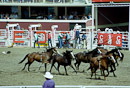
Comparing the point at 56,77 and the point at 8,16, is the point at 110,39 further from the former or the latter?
the point at 8,16

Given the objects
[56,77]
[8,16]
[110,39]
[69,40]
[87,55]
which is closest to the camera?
[56,77]

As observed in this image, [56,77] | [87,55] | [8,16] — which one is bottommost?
[56,77]

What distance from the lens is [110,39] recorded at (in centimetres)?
2683

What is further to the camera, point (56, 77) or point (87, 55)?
point (87, 55)

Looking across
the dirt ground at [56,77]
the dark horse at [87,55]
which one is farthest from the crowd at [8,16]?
the dark horse at [87,55]

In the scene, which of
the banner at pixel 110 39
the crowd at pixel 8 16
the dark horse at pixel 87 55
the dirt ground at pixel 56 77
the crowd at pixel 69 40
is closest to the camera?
the dirt ground at pixel 56 77

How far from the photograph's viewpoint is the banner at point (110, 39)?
87.3ft

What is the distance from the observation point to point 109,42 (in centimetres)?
2689

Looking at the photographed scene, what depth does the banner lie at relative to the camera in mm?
26609

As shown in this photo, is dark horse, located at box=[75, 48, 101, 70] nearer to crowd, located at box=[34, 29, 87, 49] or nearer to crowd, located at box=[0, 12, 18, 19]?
crowd, located at box=[34, 29, 87, 49]

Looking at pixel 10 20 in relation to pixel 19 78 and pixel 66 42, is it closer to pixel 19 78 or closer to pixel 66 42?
pixel 66 42

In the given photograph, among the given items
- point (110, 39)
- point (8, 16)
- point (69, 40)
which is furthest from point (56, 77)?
point (8, 16)

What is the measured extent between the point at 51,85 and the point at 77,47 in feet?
58.3

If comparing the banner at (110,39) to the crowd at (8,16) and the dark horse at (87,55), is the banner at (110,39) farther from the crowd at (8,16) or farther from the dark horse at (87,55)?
the crowd at (8,16)
